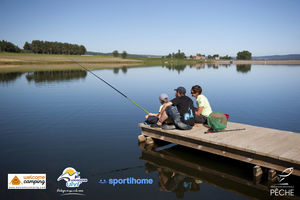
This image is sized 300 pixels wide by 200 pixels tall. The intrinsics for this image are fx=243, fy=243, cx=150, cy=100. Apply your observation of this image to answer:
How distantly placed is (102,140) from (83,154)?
133 centimetres

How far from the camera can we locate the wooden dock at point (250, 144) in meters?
5.75

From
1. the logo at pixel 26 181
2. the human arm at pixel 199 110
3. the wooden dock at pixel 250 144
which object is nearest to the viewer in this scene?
the wooden dock at pixel 250 144

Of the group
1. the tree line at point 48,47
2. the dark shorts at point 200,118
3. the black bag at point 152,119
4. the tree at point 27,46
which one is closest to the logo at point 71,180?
the black bag at point 152,119

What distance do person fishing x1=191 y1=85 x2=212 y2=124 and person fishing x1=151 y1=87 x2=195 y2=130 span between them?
16.3 inches

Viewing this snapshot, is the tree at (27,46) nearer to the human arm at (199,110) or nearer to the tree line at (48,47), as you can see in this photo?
the tree line at (48,47)

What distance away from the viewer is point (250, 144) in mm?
6418

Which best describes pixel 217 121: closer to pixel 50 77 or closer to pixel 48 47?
pixel 50 77

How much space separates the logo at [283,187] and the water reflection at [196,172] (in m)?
0.17

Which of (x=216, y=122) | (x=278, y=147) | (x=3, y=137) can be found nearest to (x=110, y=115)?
(x=3, y=137)

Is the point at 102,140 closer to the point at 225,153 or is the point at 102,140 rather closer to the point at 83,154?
the point at 83,154

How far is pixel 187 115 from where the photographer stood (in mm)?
7805

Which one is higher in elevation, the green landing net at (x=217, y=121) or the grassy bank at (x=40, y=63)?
the grassy bank at (x=40, y=63)

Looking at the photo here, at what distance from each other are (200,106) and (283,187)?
3.37m

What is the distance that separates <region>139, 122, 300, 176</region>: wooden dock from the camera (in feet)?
18.9
